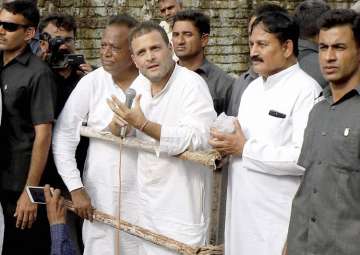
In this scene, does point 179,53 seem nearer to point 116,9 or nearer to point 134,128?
point 134,128

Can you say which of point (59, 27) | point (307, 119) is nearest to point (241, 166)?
point (307, 119)

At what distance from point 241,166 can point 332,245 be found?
0.71 m

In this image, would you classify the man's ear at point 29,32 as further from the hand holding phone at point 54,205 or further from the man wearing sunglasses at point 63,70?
the hand holding phone at point 54,205

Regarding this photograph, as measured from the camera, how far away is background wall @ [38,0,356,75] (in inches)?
397

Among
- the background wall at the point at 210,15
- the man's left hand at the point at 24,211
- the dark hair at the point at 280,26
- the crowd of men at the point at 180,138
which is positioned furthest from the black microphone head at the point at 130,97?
the background wall at the point at 210,15

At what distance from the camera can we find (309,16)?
418cm

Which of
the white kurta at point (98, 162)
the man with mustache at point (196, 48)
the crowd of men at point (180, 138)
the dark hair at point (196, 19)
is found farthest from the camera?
the dark hair at point (196, 19)

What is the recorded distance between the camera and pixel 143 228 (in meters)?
3.42

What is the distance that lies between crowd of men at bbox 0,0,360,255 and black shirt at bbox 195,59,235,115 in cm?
1

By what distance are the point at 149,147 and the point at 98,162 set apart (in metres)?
0.55

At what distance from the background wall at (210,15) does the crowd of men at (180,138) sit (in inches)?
223

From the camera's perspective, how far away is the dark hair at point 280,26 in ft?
10.3

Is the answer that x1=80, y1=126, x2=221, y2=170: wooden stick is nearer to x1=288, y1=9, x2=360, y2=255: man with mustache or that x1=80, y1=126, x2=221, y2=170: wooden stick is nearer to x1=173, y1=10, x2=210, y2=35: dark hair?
x1=288, y1=9, x2=360, y2=255: man with mustache

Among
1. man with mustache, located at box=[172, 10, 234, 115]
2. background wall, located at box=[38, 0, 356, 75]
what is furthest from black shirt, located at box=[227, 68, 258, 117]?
background wall, located at box=[38, 0, 356, 75]
